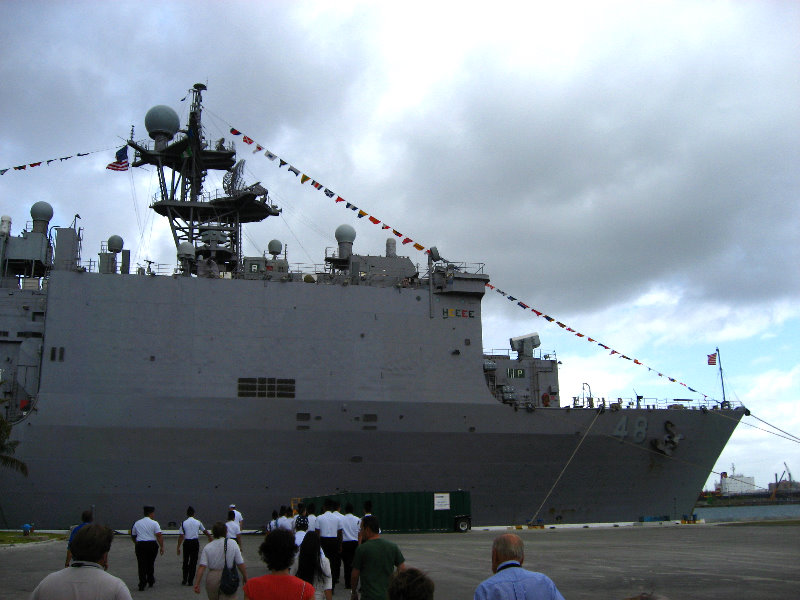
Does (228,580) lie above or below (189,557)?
above

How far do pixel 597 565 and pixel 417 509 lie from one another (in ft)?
39.6

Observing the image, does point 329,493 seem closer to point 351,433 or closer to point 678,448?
point 351,433

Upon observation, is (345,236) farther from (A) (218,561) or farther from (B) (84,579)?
(B) (84,579)

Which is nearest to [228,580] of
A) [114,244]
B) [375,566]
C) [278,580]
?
[375,566]

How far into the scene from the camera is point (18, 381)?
80.4ft

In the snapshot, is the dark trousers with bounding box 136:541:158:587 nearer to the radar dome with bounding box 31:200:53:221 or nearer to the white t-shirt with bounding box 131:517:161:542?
the white t-shirt with bounding box 131:517:161:542

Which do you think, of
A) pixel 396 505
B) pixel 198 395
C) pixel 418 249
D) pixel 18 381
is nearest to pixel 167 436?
pixel 198 395

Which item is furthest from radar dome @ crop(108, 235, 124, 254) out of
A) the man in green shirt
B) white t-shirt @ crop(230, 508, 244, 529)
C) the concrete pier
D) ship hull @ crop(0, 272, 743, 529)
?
the man in green shirt

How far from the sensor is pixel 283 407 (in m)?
24.5

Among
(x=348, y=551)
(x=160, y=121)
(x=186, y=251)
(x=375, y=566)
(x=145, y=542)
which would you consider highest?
(x=160, y=121)

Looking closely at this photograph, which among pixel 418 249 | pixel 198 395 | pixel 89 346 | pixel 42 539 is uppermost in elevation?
pixel 418 249

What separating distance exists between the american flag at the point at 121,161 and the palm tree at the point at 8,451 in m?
11.2

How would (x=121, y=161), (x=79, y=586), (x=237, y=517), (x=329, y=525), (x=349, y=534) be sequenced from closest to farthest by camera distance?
(x=79, y=586) → (x=329, y=525) → (x=349, y=534) → (x=237, y=517) → (x=121, y=161)

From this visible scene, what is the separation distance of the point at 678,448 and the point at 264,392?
1590cm
